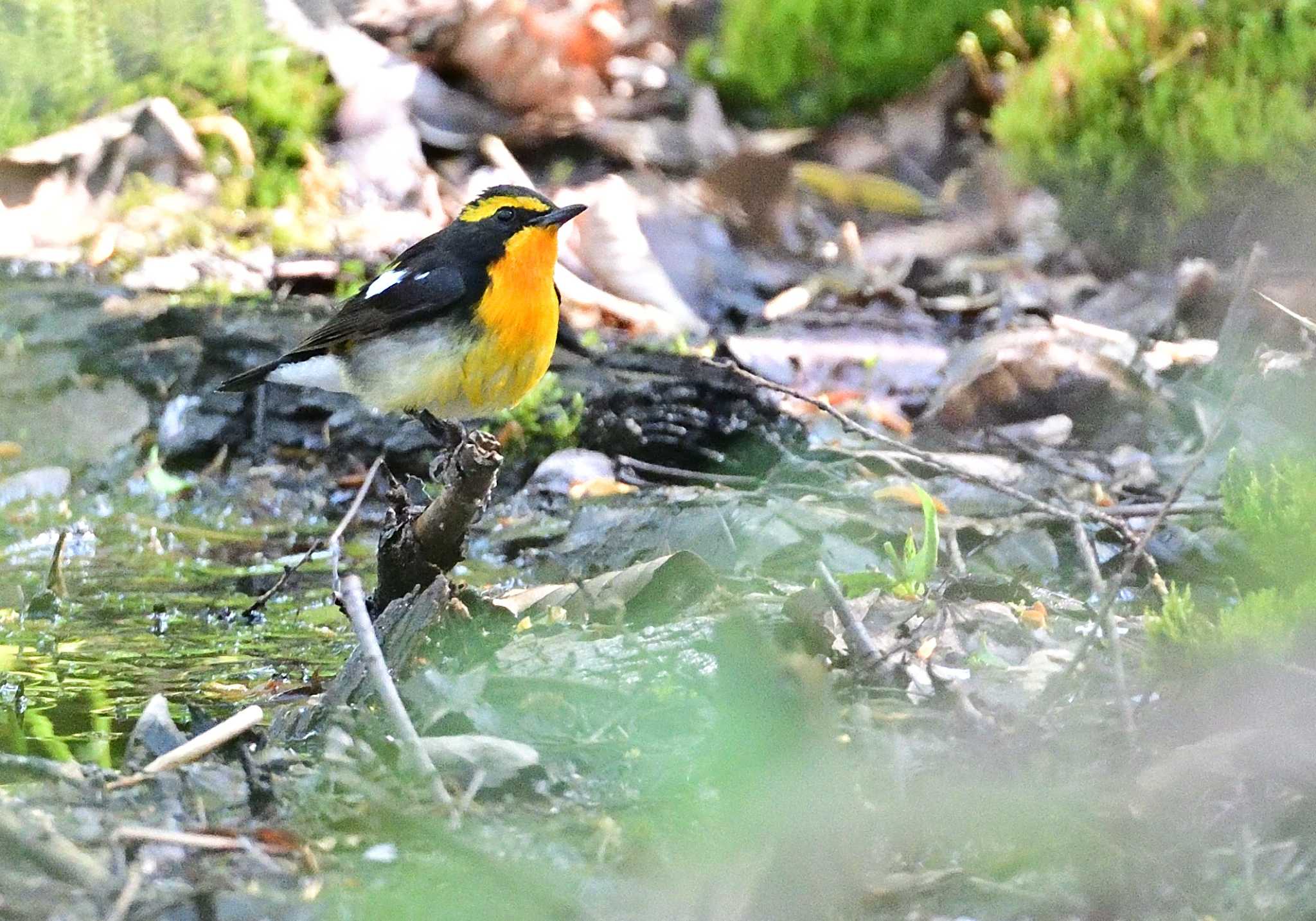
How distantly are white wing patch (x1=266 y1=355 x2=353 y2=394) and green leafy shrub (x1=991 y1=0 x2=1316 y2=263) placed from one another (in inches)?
148

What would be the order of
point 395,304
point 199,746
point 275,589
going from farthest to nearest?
point 395,304 → point 275,589 → point 199,746

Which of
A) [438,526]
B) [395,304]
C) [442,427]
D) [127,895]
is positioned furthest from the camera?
[442,427]

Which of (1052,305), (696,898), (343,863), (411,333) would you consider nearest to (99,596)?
(411,333)

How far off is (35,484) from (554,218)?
2415 millimetres

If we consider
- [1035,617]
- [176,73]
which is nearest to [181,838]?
[1035,617]

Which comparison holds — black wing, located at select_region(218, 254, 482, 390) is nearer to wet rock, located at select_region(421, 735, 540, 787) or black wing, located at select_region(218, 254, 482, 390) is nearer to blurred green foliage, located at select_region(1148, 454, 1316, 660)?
wet rock, located at select_region(421, 735, 540, 787)

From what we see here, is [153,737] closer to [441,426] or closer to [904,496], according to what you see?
[441,426]

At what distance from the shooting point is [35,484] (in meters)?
5.94

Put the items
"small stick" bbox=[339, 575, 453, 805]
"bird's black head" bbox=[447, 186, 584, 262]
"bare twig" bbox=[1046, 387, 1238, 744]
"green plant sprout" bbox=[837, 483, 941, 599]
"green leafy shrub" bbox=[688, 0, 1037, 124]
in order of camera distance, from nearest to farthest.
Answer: "small stick" bbox=[339, 575, 453, 805] → "bare twig" bbox=[1046, 387, 1238, 744] → "green plant sprout" bbox=[837, 483, 941, 599] → "bird's black head" bbox=[447, 186, 584, 262] → "green leafy shrub" bbox=[688, 0, 1037, 124]

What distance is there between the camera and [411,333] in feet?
15.2

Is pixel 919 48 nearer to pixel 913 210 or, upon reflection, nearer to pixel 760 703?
pixel 913 210

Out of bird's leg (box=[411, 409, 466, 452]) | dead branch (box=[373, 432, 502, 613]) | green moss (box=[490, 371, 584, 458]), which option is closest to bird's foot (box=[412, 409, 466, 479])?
bird's leg (box=[411, 409, 466, 452])

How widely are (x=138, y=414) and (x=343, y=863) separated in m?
3.92

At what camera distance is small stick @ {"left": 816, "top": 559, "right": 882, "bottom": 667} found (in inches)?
126
